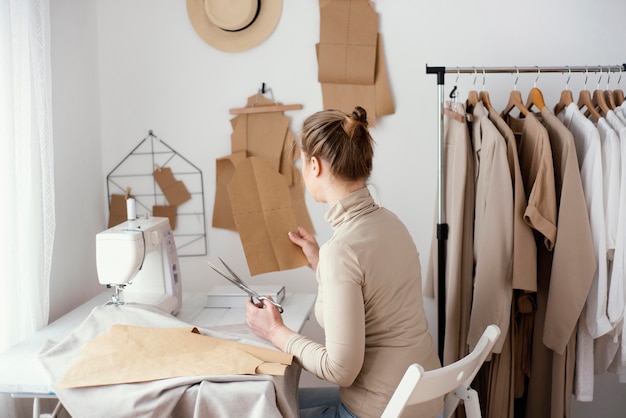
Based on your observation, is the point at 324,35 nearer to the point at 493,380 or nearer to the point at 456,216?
the point at 456,216

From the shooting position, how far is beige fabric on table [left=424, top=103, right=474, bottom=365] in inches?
83.1

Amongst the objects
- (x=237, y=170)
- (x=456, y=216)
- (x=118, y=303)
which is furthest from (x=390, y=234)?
(x=237, y=170)

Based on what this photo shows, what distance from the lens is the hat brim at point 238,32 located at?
8.39 feet

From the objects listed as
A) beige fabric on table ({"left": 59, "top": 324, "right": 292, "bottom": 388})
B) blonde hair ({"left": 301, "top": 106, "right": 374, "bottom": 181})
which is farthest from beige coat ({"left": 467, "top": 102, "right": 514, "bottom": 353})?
beige fabric on table ({"left": 59, "top": 324, "right": 292, "bottom": 388})

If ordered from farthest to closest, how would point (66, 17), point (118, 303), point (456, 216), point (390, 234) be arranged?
point (66, 17) < point (456, 216) < point (118, 303) < point (390, 234)

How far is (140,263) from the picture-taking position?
1859 millimetres

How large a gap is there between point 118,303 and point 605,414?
195 centimetres

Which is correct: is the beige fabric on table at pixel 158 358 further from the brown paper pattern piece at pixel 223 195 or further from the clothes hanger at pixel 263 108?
the clothes hanger at pixel 263 108

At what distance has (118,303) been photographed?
72.6 inches

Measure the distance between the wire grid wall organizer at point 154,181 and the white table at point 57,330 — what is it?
A: 412 millimetres

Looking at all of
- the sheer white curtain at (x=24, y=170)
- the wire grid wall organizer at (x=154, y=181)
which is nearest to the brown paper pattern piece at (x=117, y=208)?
the wire grid wall organizer at (x=154, y=181)

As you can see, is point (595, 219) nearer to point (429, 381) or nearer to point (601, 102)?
point (601, 102)

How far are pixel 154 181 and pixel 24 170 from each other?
30.3 inches

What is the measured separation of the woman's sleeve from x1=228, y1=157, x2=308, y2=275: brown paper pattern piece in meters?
0.56
